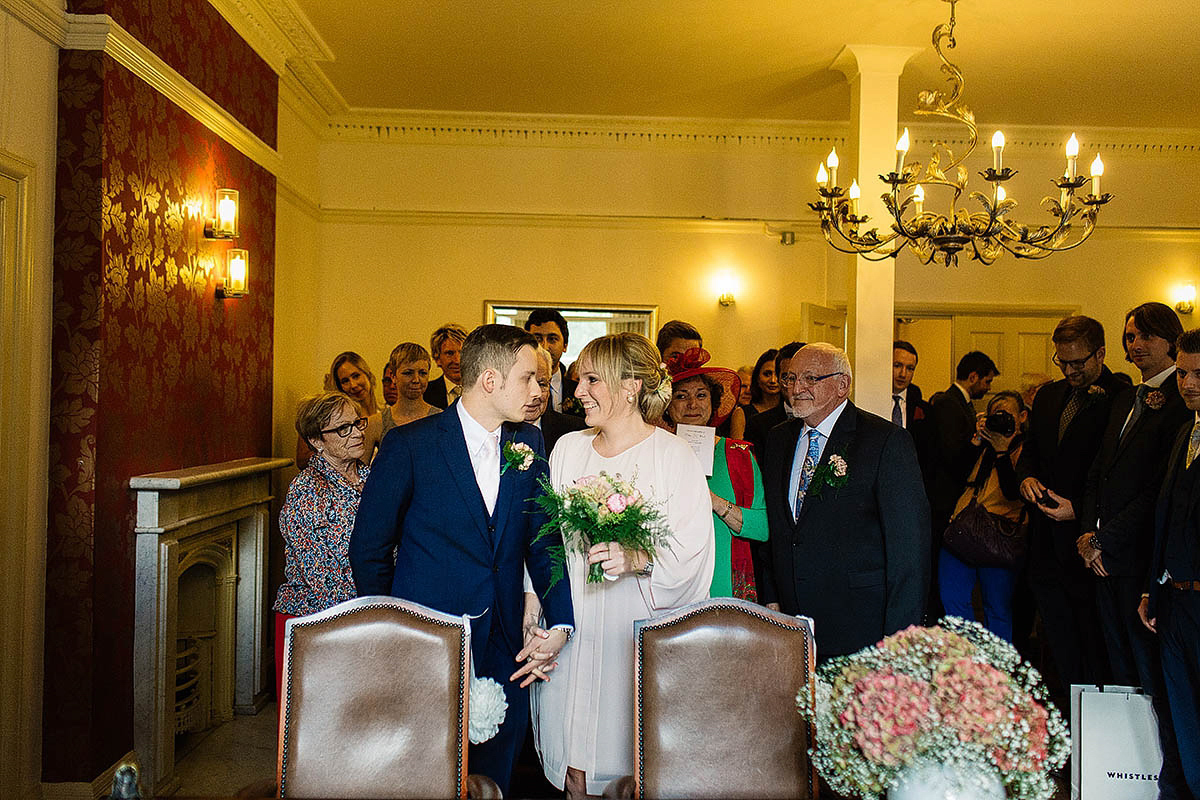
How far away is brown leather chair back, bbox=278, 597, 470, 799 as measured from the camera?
7.55 ft

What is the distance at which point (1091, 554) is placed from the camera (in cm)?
421

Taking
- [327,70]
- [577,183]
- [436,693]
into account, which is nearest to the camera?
[436,693]

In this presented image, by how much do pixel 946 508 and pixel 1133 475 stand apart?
59.4 inches

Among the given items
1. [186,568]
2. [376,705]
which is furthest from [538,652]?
[186,568]

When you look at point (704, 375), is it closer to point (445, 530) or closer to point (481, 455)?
point (481, 455)

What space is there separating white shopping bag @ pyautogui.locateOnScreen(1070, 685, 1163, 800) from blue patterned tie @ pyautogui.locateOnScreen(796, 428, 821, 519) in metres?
1.33

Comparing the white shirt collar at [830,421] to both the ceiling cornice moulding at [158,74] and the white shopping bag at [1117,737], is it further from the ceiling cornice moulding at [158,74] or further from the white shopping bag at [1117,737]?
the ceiling cornice moulding at [158,74]

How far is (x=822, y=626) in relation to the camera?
3.34 m

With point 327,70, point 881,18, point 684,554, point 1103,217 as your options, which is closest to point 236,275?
point 327,70

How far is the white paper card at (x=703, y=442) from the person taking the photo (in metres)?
3.47

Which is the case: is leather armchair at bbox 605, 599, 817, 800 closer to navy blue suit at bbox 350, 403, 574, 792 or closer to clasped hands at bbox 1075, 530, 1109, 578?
navy blue suit at bbox 350, 403, 574, 792

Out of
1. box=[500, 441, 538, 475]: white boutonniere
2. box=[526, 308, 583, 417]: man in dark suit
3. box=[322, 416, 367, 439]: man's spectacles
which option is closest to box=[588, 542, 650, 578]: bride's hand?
box=[500, 441, 538, 475]: white boutonniere

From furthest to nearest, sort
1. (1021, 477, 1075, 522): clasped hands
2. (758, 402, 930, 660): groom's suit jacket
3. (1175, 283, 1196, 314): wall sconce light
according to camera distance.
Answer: (1175, 283, 1196, 314): wall sconce light
(1021, 477, 1075, 522): clasped hands
(758, 402, 930, 660): groom's suit jacket

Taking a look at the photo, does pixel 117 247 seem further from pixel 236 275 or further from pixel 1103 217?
pixel 1103 217
